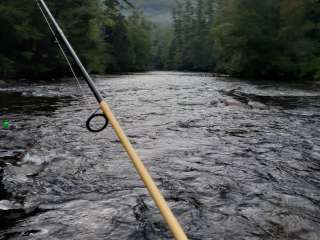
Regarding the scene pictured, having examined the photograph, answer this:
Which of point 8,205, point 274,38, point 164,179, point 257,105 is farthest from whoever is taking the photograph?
point 274,38

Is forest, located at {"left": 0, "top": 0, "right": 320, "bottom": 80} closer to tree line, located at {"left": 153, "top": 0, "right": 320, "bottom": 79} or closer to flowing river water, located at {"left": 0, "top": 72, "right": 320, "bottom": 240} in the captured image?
tree line, located at {"left": 153, "top": 0, "right": 320, "bottom": 79}

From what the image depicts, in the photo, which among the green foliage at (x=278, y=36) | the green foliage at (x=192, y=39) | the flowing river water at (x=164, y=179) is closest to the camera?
the flowing river water at (x=164, y=179)

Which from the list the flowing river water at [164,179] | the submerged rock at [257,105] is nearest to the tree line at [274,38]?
the submerged rock at [257,105]

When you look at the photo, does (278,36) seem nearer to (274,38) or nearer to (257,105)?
(274,38)

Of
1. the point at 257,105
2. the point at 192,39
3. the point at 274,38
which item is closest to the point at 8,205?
the point at 257,105

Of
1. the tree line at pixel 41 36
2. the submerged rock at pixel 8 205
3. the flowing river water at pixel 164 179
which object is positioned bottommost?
the flowing river water at pixel 164 179

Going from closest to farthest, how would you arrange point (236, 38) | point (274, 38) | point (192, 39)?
point (274, 38)
point (236, 38)
point (192, 39)

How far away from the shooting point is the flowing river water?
339 cm

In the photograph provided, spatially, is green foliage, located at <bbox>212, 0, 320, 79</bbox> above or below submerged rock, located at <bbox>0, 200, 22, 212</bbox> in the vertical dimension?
above

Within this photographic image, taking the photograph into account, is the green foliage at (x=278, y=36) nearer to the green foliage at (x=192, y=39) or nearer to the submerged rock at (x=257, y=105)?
the submerged rock at (x=257, y=105)

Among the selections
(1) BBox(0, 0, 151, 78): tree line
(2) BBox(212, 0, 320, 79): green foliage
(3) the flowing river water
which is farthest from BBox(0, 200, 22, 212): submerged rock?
(2) BBox(212, 0, 320, 79): green foliage

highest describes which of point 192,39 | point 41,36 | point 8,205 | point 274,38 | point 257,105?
point 192,39

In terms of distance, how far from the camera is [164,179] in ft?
15.3

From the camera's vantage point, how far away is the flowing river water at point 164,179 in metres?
3.39
